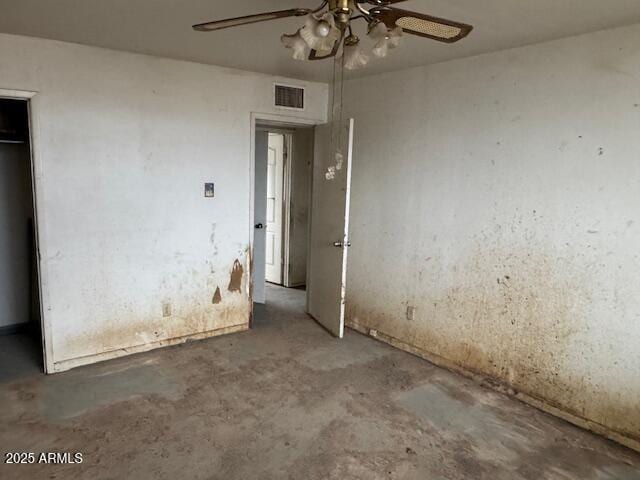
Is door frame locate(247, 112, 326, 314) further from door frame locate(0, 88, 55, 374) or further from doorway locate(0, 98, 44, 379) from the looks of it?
doorway locate(0, 98, 44, 379)

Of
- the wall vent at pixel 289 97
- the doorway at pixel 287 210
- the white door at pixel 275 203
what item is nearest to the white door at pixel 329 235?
the wall vent at pixel 289 97

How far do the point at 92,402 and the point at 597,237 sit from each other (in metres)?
3.21

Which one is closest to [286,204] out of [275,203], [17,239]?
[275,203]

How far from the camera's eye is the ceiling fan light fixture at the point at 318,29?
→ 1480mm

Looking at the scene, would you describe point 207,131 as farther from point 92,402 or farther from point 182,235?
point 92,402

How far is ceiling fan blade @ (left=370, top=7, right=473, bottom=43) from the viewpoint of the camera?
4.86ft

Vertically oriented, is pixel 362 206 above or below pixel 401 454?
above

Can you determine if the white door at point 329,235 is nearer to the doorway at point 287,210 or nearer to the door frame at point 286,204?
the doorway at point 287,210

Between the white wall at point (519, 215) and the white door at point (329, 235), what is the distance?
1.00ft

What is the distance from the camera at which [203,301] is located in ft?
12.2

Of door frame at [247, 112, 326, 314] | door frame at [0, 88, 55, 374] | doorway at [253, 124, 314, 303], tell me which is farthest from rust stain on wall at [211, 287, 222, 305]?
door frame at [0, 88, 55, 374]

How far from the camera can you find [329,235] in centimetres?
389

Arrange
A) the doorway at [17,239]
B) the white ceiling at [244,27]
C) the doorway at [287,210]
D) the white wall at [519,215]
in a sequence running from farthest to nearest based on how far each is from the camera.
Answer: the doorway at [287,210]
the doorway at [17,239]
the white wall at [519,215]
the white ceiling at [244,27]

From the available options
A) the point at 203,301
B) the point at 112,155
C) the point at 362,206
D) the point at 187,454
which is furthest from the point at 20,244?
the point at 362,206
